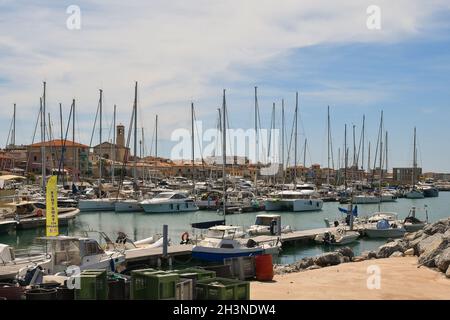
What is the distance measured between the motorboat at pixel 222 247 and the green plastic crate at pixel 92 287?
48.9 ft

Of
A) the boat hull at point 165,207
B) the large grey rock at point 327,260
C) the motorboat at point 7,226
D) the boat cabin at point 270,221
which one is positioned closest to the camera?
the large grey rock at point 327,260

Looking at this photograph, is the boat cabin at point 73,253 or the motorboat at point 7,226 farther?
the motorboat at point 7,226

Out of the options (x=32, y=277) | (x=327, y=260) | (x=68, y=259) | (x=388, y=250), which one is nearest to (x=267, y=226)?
(x=388, y=250)

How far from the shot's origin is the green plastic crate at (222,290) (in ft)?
43.3

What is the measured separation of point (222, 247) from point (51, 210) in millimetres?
9226

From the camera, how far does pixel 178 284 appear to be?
13438mm

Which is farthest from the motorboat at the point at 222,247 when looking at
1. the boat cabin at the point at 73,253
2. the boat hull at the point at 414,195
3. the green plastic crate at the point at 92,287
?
the boat hull at the point at 414,195

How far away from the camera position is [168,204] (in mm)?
67875

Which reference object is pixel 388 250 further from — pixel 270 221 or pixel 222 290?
pixel 222 290

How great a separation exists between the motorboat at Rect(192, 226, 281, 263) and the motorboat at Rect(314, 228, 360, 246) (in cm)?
915

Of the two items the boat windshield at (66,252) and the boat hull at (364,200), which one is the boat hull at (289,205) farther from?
the boat windshield at (66,252)
